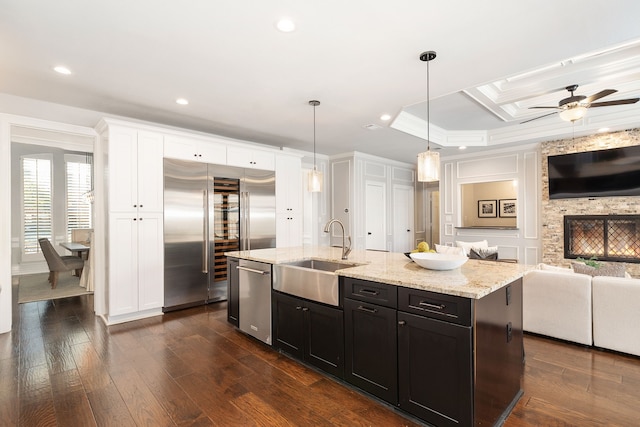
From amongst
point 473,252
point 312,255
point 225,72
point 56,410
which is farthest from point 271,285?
point 473,252

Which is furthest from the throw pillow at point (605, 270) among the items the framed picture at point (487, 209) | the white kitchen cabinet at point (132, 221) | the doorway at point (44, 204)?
the doorway at point (44, 204)

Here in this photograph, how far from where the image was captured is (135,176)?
12.5ft

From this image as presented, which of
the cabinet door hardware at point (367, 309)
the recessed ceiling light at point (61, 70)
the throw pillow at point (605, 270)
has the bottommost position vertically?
the cabinet door hardware at point (367, 309)

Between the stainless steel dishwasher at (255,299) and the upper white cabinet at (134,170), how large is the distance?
156 centimetres

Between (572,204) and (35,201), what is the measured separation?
1028cm

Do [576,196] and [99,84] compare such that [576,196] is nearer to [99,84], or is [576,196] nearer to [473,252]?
[473,252]

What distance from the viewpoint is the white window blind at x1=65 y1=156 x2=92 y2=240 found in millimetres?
6855

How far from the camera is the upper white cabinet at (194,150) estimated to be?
4.08 m

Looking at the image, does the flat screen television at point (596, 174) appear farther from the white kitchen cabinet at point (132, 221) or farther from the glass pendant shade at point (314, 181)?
the white kitchen cabinet at point (132, 221)

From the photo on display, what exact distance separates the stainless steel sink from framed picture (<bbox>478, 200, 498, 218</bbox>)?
6.26 meters

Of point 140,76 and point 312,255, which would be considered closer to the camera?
point 140,76

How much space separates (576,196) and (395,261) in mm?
4735

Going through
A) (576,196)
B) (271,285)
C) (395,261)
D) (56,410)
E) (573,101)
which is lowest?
(56,410)

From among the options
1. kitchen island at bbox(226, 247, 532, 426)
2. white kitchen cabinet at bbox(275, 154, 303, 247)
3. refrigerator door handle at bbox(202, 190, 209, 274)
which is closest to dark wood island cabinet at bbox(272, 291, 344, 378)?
kitchen island at bbox(226, 247, 532, 426)
